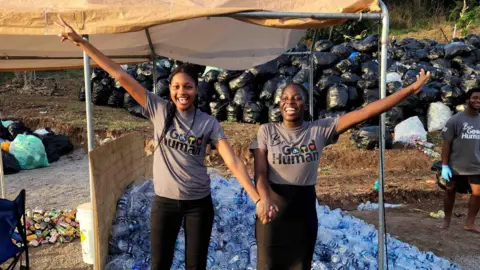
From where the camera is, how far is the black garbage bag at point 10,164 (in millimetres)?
7998

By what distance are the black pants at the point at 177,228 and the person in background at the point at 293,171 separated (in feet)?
1.26

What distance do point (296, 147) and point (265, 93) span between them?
6747 mm

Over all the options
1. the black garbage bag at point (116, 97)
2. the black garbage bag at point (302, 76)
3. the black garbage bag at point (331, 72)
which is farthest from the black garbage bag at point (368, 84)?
the black garbage bag at point (116, 97)

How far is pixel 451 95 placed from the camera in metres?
8.45

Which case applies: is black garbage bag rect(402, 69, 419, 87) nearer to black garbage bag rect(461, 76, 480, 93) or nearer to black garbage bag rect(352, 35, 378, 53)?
black garbage bag rect(461, 76, 480, 93)

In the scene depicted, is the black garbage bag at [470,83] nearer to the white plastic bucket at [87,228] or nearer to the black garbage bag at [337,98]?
the black garbage bag at [337,98]

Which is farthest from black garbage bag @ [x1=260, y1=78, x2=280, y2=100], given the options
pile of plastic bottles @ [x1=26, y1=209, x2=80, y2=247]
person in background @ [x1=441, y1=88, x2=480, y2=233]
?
pile of plastic bottles @ [x1=26, y1=209, x2=80, y2=247]

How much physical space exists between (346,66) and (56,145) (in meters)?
7.09

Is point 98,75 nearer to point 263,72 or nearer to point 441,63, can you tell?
point 263,72

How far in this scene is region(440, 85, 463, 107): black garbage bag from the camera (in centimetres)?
845

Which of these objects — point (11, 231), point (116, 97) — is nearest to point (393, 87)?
point (116, 97)

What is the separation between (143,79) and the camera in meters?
10.9

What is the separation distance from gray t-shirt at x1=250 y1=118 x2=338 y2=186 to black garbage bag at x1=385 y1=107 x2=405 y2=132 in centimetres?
634

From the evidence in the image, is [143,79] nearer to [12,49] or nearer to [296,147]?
[12,49]
